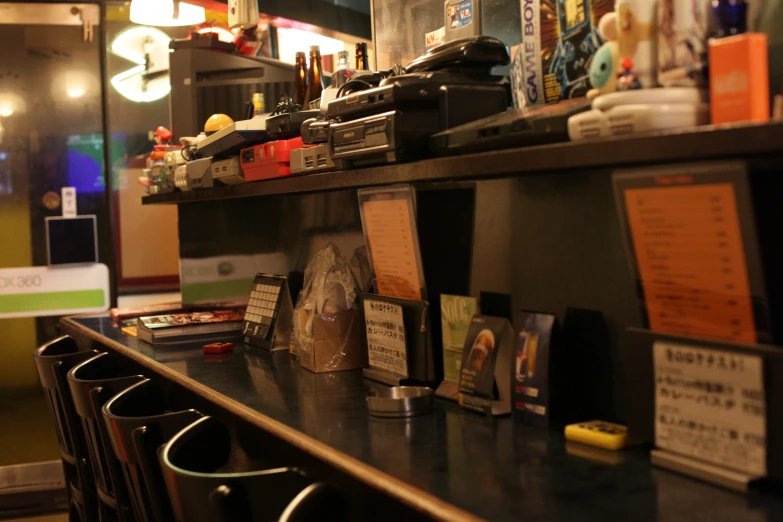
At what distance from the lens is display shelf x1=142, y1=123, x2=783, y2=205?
0.99m

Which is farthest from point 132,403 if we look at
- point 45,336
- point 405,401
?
point 45,336

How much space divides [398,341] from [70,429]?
4.59 feet

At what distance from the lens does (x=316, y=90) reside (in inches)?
109

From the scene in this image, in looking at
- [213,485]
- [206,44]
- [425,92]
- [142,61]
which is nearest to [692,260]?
[425,92]

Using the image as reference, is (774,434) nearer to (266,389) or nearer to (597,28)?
(597,28)

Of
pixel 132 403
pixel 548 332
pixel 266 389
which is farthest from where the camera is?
pixel 132 403

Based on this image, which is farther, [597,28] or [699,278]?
[597,28]

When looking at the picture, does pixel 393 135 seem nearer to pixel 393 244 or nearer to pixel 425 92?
pixel 425 92

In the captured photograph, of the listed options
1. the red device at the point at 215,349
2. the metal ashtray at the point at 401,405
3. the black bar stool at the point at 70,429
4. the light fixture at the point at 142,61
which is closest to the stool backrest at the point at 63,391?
the black bar stool at the point at 70,429

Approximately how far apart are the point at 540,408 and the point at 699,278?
0.45m

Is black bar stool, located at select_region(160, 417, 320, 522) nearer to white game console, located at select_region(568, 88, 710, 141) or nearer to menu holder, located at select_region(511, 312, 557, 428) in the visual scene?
menu holder, located at select_region(511, 312, 557, 428)

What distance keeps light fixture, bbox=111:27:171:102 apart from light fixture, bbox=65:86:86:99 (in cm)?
28

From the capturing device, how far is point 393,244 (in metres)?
2.00

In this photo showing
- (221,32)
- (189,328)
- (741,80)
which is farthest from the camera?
(221,32)
